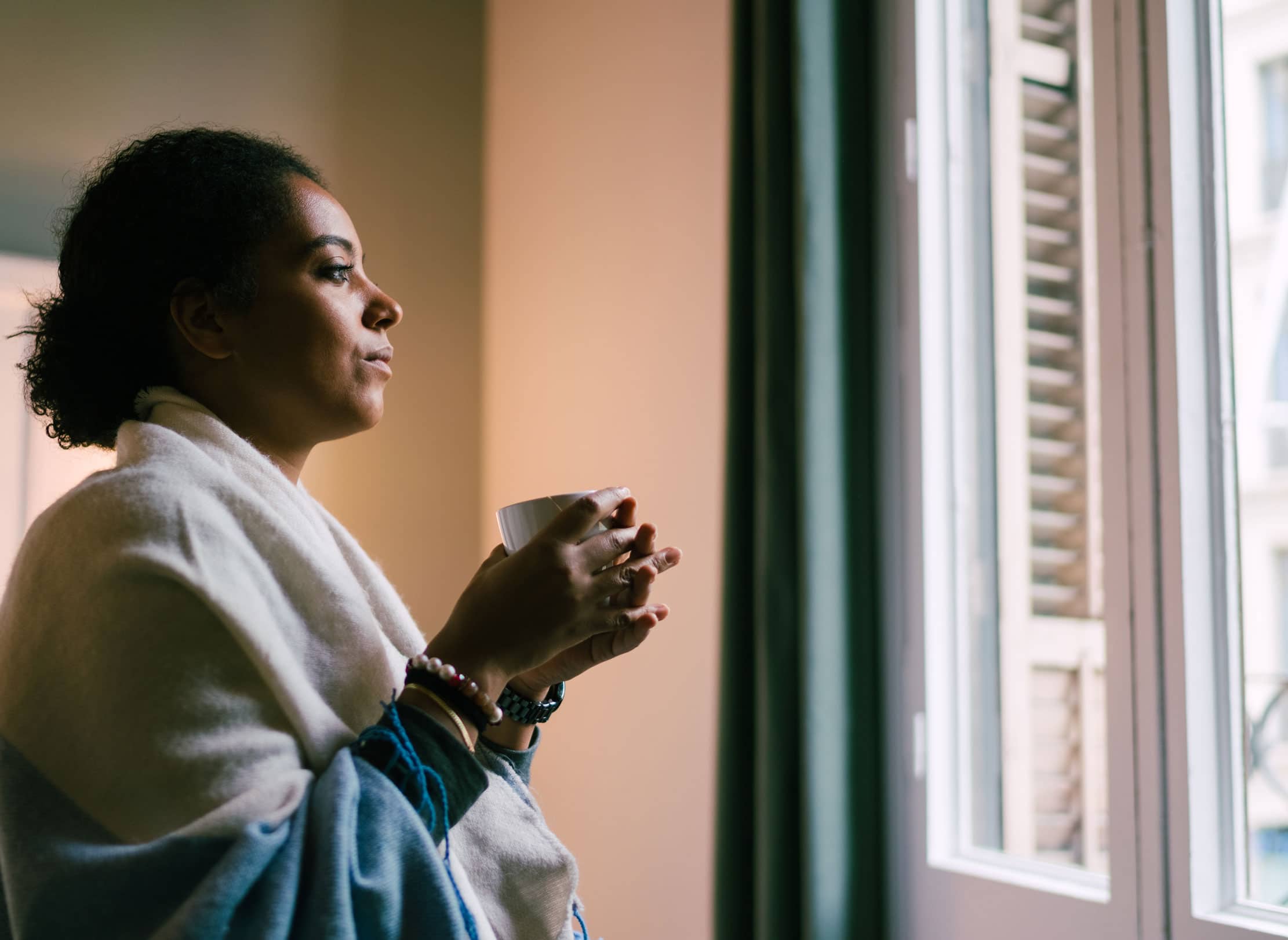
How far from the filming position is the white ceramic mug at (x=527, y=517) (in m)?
0.96

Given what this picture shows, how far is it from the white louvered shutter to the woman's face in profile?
3.67ft

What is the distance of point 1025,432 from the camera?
70.6 inches

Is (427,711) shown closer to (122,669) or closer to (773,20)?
(122,669)

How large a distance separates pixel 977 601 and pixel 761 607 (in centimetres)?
36

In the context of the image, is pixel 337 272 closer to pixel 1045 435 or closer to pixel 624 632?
pixel 624 632

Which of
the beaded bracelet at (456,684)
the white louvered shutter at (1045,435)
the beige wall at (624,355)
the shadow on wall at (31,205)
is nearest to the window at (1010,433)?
the white louvered shutter at (1045,435)

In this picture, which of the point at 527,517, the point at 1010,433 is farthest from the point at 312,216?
the point at 1010,433

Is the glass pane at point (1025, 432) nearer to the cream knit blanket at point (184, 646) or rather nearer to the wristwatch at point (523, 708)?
the wristwatch at point (523, 708)

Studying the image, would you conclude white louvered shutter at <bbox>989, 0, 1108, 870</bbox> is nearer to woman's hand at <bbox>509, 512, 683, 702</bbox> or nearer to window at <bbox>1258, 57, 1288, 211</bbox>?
window at <bbox>1258, 57, 1288, 211</bbox>

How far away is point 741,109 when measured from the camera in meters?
1.82

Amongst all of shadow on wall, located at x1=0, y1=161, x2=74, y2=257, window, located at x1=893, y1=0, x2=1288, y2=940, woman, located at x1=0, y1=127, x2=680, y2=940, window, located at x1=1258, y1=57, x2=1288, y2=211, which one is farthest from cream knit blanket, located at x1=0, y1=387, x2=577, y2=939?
shadow on wall, located at x1=0, y1=161, x2=74, y2=257

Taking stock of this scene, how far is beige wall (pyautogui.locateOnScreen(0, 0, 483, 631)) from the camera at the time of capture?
2.27m

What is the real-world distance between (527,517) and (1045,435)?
1.09 metres

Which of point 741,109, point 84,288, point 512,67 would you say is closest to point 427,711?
point 84,288
